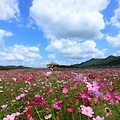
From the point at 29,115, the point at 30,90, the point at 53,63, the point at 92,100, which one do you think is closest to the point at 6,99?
the point at 30,90

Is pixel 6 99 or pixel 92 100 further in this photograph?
pixel 6 99

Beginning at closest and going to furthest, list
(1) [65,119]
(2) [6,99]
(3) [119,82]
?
(1) [65,119] → (2) [6,99] → (3) [119,82]

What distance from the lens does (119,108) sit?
8.05 feet

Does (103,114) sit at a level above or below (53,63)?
below

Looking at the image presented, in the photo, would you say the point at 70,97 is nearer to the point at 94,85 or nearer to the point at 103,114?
the point at 103,114

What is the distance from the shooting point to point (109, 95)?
1348 mm

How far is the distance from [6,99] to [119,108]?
3.09m

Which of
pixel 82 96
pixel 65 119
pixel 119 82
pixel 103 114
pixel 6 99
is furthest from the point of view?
pixel 119 82

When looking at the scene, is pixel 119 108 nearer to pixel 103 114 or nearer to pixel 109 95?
pixel 103 114

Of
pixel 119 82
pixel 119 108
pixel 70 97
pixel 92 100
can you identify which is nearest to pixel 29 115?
pixel 92 100

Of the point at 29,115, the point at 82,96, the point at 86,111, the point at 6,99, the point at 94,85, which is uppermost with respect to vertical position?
the point at 94,85

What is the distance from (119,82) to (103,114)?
4.11m

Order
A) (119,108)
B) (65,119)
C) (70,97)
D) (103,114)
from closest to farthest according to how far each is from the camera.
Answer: (103,114), (65,119), (119,108), (70,97)

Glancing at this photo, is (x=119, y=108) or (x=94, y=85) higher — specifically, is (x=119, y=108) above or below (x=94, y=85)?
below
